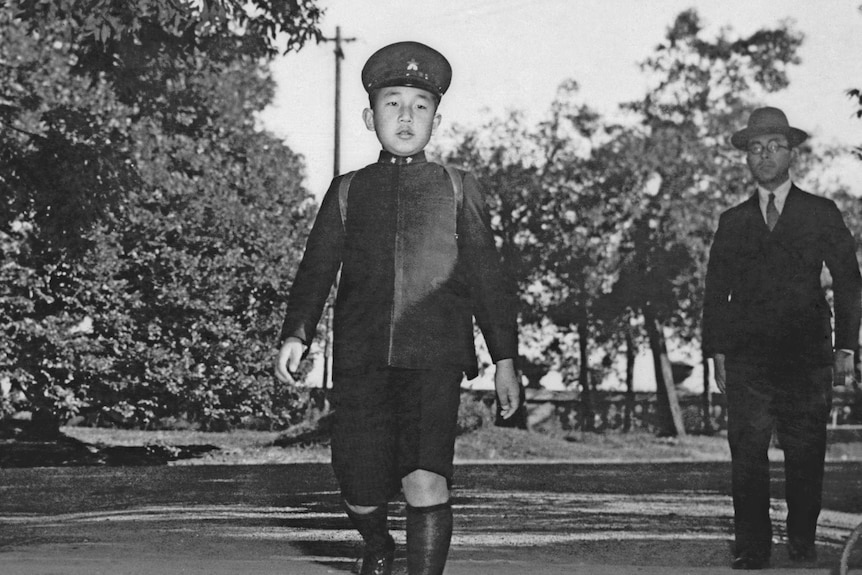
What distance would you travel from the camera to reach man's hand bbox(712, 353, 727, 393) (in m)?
6.34

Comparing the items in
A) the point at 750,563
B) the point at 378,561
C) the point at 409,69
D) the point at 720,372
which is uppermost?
the point at 409,69

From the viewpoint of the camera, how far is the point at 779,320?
20.4ft

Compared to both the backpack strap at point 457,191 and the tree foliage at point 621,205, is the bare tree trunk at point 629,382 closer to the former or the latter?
the tree foliage at point 621,205

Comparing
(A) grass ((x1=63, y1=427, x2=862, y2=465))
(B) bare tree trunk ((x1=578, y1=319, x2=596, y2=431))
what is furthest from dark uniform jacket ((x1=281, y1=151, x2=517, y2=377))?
(A) grass ((x1=63, y1=427, x2=862, y2=465))

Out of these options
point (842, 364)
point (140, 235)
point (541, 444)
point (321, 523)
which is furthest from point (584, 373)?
point (842, 364)

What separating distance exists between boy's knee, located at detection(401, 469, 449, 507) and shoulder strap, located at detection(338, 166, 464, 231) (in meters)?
1.00

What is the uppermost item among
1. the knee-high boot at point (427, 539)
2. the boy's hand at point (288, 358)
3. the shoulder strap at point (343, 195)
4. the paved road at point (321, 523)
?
the shoulder strap at point (343, 195)

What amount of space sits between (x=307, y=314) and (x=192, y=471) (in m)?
8.20

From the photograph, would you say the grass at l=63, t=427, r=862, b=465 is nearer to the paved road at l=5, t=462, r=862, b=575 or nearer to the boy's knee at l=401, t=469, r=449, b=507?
the paved road at l=5, t=462, r=862, b=575

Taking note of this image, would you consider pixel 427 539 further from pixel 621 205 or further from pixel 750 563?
pixel 621 205

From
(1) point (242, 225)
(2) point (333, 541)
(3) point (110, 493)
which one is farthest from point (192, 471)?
(2) point (333, 541)

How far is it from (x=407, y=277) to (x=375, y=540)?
1.09 metres

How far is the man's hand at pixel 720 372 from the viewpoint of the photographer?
634 centimetres

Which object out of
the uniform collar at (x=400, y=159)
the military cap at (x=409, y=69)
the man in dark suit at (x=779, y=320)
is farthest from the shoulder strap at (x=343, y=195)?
the man in dark suit at (x=779, y=320)
